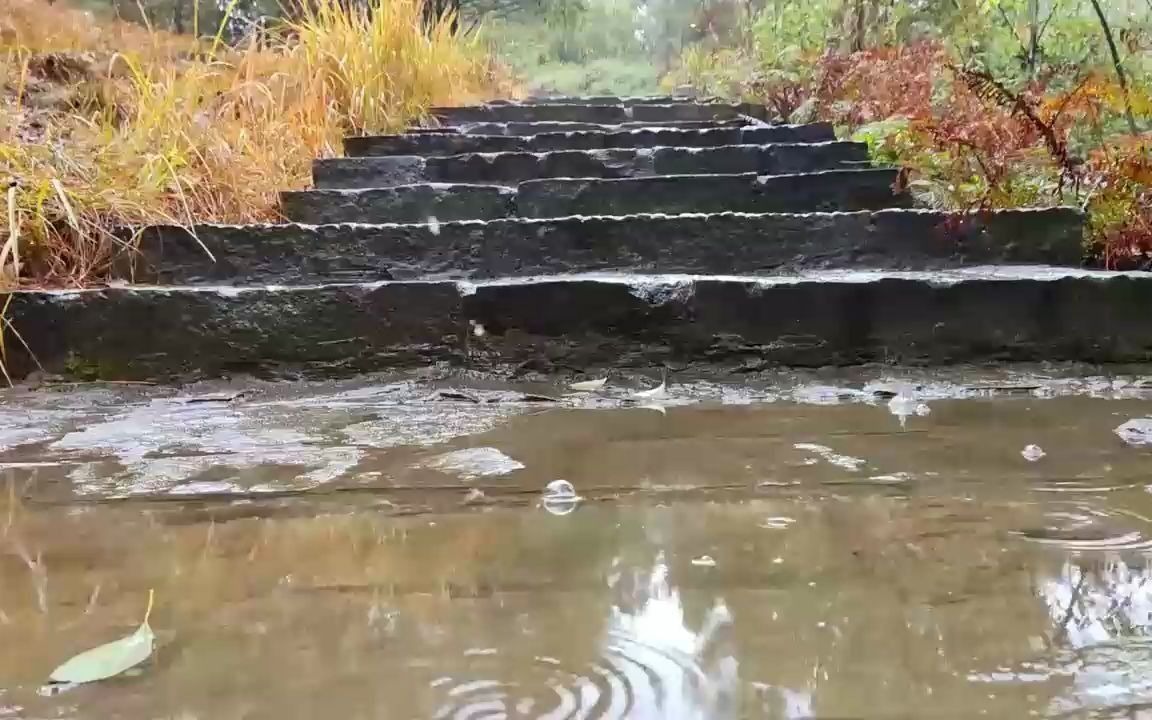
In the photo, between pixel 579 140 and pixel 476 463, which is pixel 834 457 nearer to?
pixel 476 463

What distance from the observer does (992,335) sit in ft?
7.94

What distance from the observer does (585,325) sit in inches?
96.2

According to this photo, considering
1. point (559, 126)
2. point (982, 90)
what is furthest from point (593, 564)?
point (559, 126)

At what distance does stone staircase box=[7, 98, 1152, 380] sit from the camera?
241cm

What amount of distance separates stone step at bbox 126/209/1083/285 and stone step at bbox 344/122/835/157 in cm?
145

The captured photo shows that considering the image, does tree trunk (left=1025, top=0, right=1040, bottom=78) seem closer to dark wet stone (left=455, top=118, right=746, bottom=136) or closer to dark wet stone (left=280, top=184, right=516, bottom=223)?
dark wet stone (left=455, top=118, right=746, bottom=136)

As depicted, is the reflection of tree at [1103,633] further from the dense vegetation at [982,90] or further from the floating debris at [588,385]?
the dense vegetation at [982,90]

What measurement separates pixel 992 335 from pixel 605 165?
202 centimetres

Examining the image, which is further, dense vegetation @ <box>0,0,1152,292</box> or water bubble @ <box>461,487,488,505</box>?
dense vegetation @ <box>0,0,1152,292</box>

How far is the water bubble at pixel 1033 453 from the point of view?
5.14 ft

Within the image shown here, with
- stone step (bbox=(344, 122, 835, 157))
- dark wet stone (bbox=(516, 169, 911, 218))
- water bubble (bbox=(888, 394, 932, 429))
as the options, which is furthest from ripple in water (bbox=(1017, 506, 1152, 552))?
stone step (bbox=(344, 122, 835, 157))

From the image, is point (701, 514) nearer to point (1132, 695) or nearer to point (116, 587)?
point (1132, 695)

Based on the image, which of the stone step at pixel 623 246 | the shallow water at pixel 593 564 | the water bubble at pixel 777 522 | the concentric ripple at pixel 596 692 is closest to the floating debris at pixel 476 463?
the shallow water at pixel 593 564

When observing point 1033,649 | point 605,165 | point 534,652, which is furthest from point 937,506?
point 605,165
